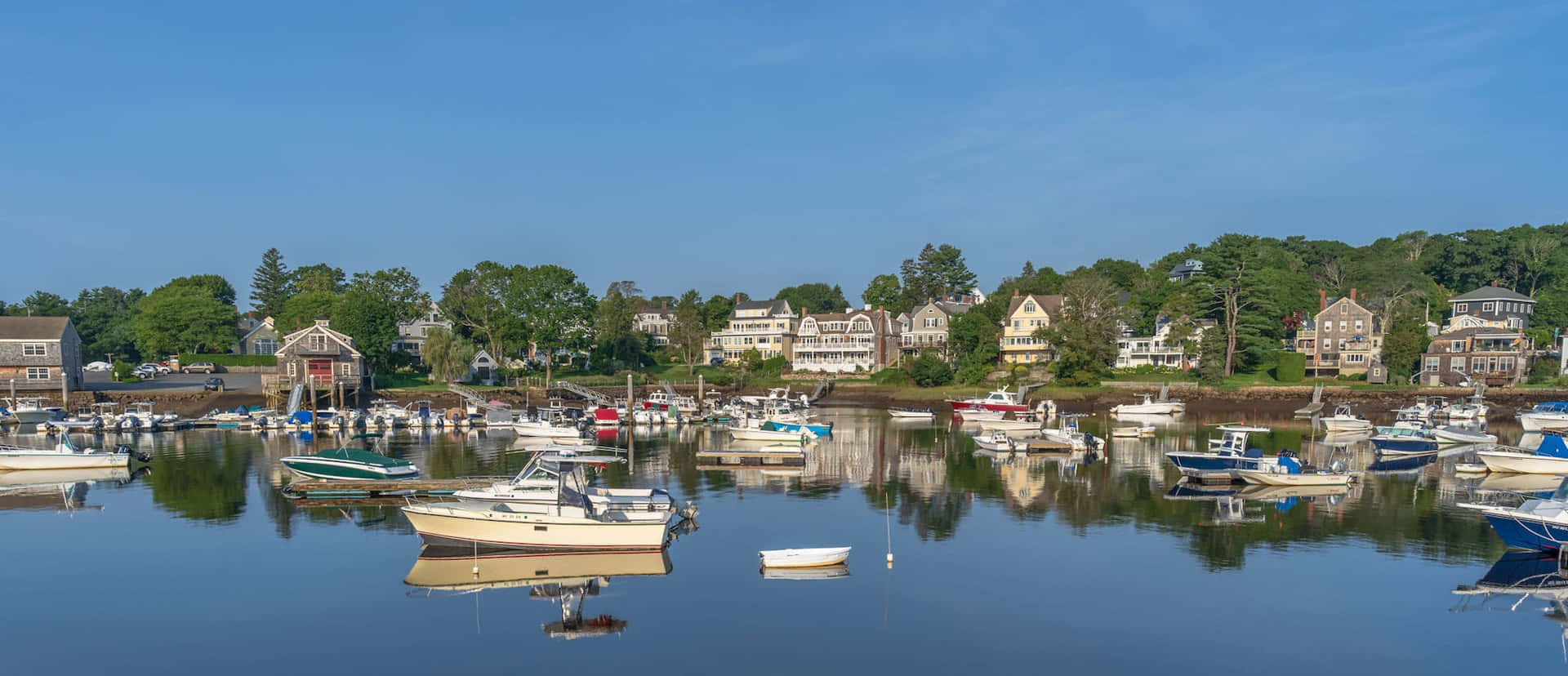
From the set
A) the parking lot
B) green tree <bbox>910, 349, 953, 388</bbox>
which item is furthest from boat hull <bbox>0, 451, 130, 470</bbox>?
green tree <bbox>910, 349, 953, 388</bbox>

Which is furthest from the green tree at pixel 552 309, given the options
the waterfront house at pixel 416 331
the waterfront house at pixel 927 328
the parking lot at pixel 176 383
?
the waterfront house at pixel 927 328

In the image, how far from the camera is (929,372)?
9281 centimetres

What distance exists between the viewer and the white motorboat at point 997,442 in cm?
5053

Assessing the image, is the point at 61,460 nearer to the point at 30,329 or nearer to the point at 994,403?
the point at 30,329

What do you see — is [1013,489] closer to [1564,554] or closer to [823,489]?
[823,489]

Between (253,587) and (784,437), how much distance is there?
3059cm

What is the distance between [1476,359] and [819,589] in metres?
84.4

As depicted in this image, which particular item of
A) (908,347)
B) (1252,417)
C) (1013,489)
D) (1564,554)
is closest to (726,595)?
(1013,489)

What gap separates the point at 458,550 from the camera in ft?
88.2

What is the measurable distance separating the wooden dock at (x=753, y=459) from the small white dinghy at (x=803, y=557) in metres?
20.9

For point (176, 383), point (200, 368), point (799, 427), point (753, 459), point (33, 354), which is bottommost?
point (753, 459)

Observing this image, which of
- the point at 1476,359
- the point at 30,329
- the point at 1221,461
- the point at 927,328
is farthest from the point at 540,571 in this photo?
the point at 927,328

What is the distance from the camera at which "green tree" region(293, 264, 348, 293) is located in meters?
132

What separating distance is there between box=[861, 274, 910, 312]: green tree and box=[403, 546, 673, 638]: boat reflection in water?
105139 millimetres
